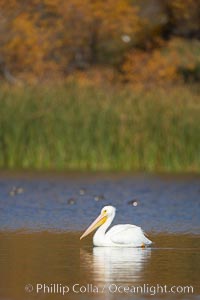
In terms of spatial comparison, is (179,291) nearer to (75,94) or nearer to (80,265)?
(80,265)

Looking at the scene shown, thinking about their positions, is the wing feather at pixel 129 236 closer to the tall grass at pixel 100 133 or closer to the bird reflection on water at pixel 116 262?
the bird reflection on water at pixel 116 262

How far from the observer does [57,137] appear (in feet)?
81.0

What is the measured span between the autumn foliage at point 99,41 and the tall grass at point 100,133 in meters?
7.22

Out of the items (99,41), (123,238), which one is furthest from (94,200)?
(99,41)

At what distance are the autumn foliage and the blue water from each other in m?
9.65

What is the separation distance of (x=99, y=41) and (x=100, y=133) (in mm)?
12597

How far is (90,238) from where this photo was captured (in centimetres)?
1444

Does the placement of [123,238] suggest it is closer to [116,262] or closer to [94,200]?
[116,262]

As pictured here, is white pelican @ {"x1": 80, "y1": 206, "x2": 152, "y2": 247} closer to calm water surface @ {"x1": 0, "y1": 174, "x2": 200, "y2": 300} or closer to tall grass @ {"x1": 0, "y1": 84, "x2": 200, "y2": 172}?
calm water surface @ {"x1": 0, "y1": 174, "x2": 200, "y2": 300}

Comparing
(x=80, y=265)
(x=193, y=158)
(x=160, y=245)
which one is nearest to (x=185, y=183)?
(x=193, y=158)

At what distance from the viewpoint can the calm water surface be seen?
34.7 feet

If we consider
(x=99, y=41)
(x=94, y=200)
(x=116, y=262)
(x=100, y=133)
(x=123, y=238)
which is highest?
(x=116, y=262)

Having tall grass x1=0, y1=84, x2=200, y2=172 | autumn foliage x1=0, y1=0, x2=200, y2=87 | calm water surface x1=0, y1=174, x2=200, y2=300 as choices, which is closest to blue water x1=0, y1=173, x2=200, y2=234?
calm water surface x1=0, y1=174, x2=200, y2=300

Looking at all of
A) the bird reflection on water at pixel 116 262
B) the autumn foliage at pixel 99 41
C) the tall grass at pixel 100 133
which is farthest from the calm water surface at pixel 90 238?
the autumn foliage at pixel 99 41
